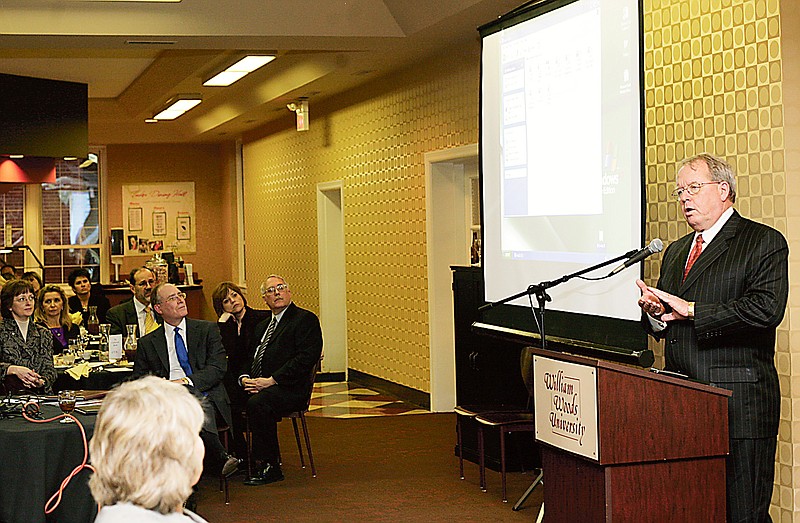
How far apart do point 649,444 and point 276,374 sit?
3.80 meters

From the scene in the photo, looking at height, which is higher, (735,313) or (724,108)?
(724,108)

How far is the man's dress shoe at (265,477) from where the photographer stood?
7.29 meters

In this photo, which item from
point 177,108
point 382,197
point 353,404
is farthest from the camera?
point 177,108

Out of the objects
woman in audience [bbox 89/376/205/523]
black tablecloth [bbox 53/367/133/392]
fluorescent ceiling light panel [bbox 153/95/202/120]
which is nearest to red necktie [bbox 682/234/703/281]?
woman in audience [bbox 89/376/205/523]

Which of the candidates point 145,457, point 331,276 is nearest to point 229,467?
point 145,457

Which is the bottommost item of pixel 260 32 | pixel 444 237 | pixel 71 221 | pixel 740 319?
pixel 740 319

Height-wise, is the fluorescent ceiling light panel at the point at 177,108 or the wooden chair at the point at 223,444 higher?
the fluorescent ceiling light panel at the point at 177,108

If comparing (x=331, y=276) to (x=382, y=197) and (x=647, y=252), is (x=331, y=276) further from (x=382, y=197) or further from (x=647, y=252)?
(x=647, y=252)

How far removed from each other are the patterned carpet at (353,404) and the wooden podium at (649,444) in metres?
5.95

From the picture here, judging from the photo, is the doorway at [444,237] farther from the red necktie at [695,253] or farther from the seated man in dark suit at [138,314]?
the red necktie at [695,253]

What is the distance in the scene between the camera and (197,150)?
18938 mm

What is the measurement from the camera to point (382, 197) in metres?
11.1

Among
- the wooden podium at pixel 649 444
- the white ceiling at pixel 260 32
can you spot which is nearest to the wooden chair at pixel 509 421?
the wooden podium at pixel 649 444

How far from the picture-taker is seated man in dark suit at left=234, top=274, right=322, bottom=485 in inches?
288
